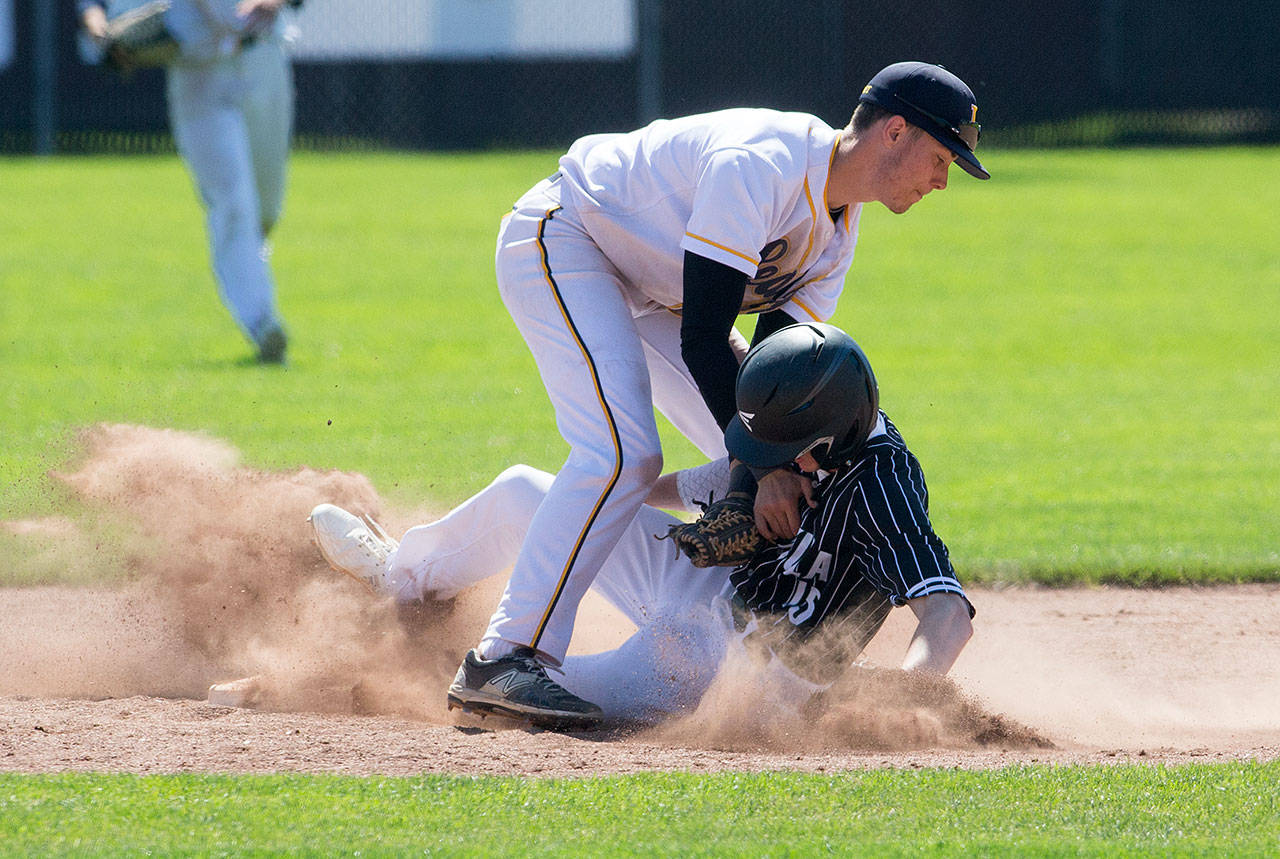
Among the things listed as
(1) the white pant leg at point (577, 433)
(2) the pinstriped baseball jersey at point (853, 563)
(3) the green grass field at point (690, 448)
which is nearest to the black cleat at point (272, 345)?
(3) the green grass field at point (690, 448)

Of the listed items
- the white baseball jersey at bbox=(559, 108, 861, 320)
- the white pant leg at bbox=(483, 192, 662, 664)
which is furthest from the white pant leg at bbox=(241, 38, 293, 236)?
the white pant leg at bbox=(483, 192, 662, 664)

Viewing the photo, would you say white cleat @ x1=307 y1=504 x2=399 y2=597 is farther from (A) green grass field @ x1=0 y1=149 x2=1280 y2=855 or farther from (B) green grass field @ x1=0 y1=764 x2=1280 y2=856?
(B) green grass field @ x1=0 y1=764 x2=1280 y2=856

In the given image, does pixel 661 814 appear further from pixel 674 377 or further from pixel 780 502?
pixel 674 377

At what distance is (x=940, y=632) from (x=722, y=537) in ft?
2.08

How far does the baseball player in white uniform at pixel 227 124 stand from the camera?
33.2ft

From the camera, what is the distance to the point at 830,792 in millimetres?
3939

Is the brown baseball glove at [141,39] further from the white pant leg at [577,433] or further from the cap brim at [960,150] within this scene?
the cap brim at [960,150]

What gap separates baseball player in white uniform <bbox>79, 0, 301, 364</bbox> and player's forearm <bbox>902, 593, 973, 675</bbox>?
6521 millimetres

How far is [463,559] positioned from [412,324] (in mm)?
8003

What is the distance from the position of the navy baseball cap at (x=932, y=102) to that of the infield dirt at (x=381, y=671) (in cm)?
150

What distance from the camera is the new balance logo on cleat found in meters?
4.63

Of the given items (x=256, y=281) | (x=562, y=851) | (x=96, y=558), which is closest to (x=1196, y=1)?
(x=256, y=281)

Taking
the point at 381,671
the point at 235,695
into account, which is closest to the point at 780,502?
the point at 381,671

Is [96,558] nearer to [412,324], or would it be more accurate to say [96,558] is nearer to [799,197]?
[799,197]
